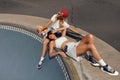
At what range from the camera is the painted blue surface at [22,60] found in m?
11.0

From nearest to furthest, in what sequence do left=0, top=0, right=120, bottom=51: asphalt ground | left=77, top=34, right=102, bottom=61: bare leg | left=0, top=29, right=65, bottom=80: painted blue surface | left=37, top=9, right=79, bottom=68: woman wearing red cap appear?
1. left=77, top=34, right=102, bottom=61: bare leg
2. left=0, top=29, right=65, bottom=80: painted blue surface
3. left=37, top=9, right=79, bottom=68: woman wearing red cap
4. left=0, top=0, right=120, bottom=51: asphalt ground

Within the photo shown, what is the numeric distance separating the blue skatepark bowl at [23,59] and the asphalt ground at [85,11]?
395 cm

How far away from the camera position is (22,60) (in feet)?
38.8

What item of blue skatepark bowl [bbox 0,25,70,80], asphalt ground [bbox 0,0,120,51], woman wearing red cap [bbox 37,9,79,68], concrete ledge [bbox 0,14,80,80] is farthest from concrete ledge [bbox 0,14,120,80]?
asphalt ground [bbox 0,0,120,51]

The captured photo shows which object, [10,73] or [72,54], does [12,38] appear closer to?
[10,73]

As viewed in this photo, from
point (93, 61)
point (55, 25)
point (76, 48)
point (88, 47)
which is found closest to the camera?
point (88, 47)

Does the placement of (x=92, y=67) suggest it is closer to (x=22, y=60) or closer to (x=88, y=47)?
(x=88, y=47)

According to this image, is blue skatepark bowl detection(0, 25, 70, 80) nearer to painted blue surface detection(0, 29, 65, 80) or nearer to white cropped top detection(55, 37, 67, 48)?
painted blue surface detection(0, 29, 65, 80)

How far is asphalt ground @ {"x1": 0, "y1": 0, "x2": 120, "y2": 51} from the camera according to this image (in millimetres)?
15665

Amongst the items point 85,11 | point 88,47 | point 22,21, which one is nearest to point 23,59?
point 88,47

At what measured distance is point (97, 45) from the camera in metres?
12.5

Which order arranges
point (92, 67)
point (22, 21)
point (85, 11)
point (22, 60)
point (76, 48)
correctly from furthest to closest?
point (85, 11), point (22, 21), point (22, 60), point (92, 67), point (76, 48)

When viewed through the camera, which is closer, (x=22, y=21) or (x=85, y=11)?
(x=22, y=21)

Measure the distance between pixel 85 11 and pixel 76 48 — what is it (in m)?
7.35
